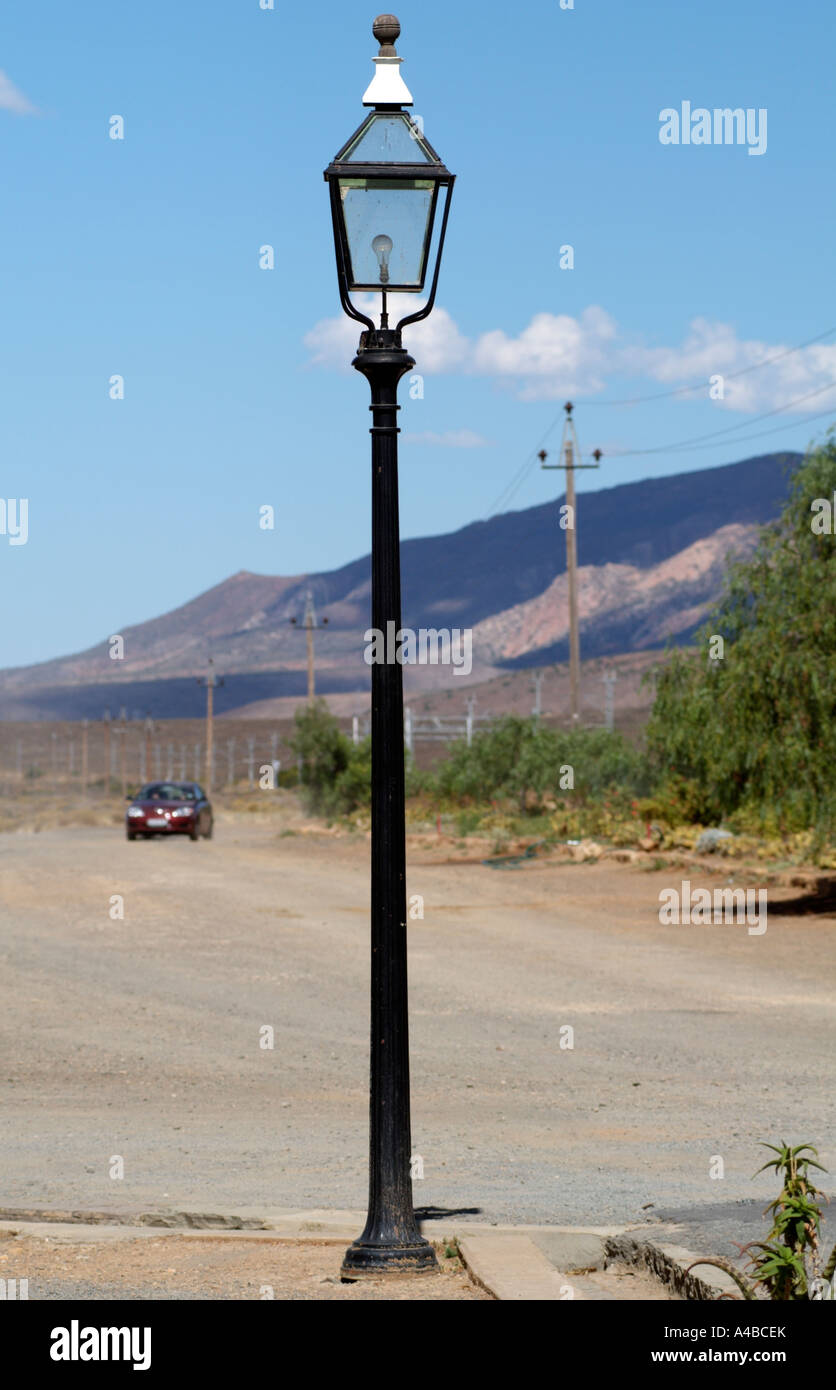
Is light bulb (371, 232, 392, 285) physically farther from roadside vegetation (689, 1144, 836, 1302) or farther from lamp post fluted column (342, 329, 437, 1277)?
roadside vegetation (689, 1144, 836, 1302)

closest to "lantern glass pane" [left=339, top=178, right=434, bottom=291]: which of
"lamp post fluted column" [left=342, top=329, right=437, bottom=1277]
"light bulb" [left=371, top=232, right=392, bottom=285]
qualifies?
"light bulb" [left=371, top=232, right=392, bottom=285]

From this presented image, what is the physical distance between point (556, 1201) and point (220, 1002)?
326 inches

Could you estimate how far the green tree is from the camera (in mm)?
21453

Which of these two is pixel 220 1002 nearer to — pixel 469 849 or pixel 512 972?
pixel 512 972

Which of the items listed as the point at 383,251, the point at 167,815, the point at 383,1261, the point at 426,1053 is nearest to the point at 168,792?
the point at 167,815

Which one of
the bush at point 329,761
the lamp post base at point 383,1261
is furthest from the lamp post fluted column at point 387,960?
the bush at point 329,761

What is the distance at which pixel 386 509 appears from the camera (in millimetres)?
6578

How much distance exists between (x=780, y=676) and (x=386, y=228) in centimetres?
1573

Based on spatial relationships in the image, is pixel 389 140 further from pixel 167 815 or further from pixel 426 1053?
pixel 167 815

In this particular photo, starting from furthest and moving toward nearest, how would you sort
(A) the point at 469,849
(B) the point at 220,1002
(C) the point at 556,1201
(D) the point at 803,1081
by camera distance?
(A) the point at 469,849 → (B) the point at 220,1002 → (D) the point at 803,1081 → (C) the point at 556,1201

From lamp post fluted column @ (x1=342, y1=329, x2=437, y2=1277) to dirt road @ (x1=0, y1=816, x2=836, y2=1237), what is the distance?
1435 mm

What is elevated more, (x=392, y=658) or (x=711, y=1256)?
(x=392, y=658)
